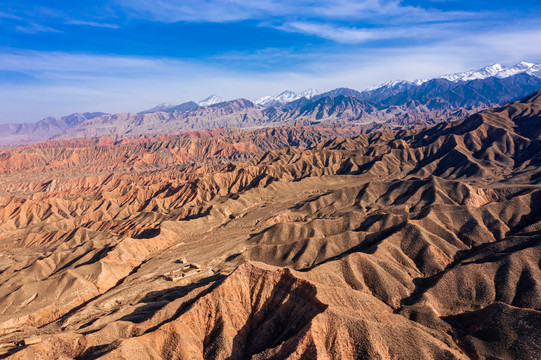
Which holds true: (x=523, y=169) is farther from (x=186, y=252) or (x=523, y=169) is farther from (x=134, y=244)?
(x=134, y=244)

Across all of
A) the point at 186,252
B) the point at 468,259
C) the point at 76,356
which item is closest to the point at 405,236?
the point at 468,259

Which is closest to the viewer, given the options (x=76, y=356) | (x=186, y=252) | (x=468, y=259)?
(x=76, y=356)

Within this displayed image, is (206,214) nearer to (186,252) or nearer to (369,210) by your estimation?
(186,252)

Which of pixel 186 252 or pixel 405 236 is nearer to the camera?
pixel 405 236

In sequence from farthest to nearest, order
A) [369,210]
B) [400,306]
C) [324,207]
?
[324,207]
[369,210]
[400,306]

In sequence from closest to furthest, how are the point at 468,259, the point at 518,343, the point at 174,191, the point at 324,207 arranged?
1. the point at 518,343
2. the point at 468,259
3. the point at 324,207
4. the point at 174,191

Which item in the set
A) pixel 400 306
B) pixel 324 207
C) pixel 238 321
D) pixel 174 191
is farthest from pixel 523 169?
pixel 174 191

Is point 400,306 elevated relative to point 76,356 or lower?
lower

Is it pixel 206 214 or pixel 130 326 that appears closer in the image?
pixel 130 326

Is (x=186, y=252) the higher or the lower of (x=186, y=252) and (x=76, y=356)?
the lower
